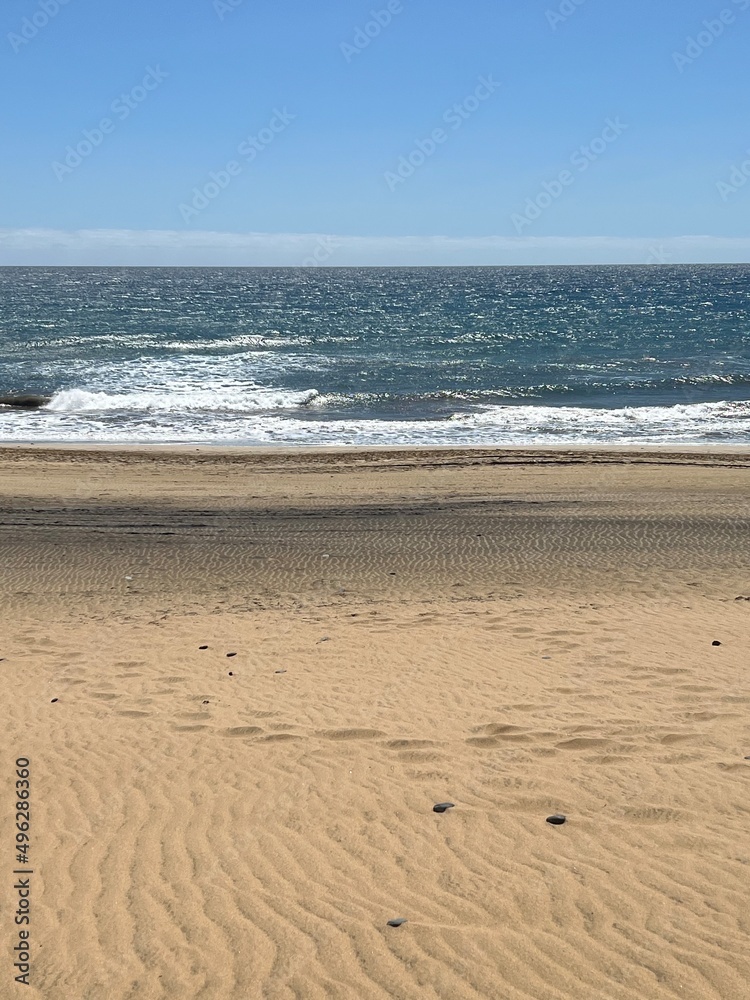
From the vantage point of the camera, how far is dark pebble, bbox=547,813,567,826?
217 inches

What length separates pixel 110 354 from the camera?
143 feet

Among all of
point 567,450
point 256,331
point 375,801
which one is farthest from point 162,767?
point 256,331

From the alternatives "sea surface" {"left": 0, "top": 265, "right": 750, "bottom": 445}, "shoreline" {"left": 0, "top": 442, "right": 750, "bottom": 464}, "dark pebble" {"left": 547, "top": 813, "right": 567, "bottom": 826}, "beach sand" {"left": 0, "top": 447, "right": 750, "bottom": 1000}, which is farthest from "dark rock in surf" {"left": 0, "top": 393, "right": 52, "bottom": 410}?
"dark pebble" {"left": 547, "top": 813, "right": 567, "bottom": 826}

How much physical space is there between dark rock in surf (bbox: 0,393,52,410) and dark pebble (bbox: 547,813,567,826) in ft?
87.3

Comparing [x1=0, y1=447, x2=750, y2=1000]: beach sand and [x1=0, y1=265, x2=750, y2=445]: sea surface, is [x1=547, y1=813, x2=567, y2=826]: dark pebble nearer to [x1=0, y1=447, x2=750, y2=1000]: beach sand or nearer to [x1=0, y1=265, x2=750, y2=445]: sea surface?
[x1=0, y1=447, x2=750, y2=1000]: beach sand

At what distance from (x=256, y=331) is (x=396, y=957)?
5493 centimetres

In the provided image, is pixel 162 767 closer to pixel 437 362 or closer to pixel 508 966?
pixel 508 966

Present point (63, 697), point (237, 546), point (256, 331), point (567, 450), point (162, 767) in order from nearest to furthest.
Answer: point (162, 767) < point (63, 697) < point (237, 546) < point (567, 450) < point (256, 331)

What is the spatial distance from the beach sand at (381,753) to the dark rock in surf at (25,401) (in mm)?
16484

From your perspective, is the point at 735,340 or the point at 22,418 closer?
the point at 22,418

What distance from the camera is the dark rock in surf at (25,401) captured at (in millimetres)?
29203

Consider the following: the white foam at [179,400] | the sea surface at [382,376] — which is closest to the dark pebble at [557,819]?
the sea surface at [382,376]

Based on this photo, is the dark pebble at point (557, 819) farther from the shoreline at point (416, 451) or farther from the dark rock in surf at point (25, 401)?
the dark rock in surf at point (25, 401)

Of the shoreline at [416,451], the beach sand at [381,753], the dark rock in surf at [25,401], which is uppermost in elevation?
the dark rock in surf at [25,401]
